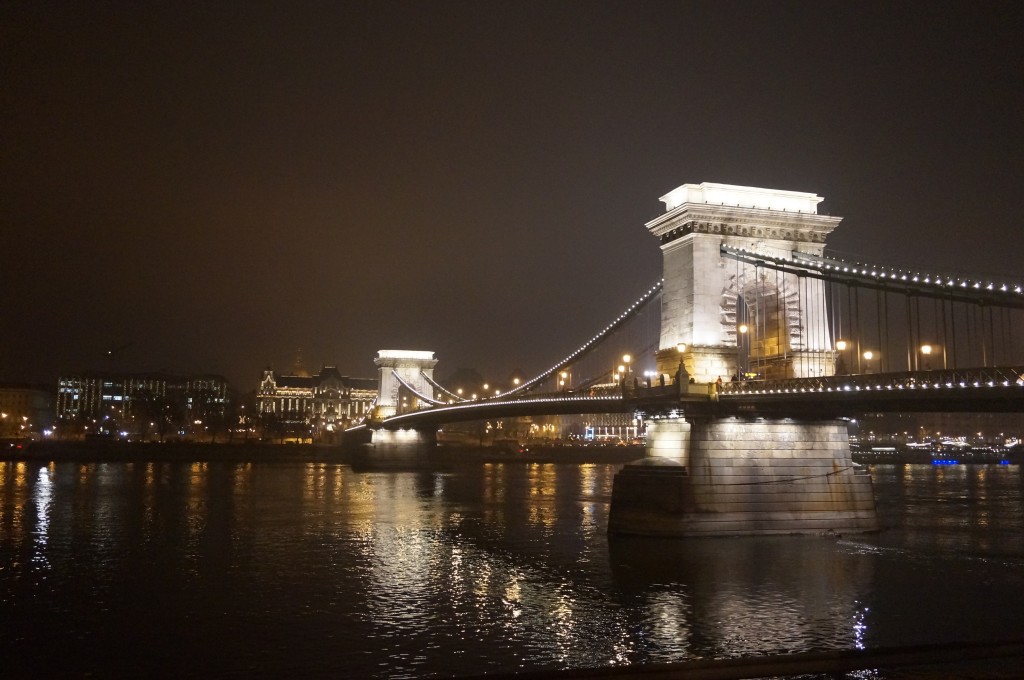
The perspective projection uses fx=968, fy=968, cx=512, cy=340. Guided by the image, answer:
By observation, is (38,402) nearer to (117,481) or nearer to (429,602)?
(117,481)

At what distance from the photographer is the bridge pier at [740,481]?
29.5 meters

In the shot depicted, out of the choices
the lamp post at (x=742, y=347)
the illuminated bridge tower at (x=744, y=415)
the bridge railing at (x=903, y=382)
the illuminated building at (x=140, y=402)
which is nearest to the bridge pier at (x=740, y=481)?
the illuminated bridge tower at (x=744, y=415)

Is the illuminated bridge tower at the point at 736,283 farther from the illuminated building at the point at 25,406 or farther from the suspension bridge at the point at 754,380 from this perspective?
the illuminated building at the point at 25,406

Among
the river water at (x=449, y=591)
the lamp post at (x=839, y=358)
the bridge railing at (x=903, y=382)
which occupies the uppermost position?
the lamp post at (x=839, y=358)

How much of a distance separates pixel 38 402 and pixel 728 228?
158420 mm

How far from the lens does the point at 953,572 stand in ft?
85.9

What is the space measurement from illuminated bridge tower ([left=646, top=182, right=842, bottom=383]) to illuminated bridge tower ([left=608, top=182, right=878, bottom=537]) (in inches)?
1.4

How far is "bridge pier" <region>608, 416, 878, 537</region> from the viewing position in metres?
29.5

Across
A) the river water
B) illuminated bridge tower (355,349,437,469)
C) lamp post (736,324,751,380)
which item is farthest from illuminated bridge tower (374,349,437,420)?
lamp post (736,324,751,380)

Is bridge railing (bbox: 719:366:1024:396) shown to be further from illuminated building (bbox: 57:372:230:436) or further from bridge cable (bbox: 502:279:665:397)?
illuminated building (bbox: 57:372:230:436)

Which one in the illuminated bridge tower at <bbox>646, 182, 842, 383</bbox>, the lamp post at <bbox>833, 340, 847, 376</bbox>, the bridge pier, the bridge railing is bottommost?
the bridge pier

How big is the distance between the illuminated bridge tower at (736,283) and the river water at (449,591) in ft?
21.6

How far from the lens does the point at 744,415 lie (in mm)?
30016

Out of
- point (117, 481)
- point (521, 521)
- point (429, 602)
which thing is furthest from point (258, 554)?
point (117, 481)
